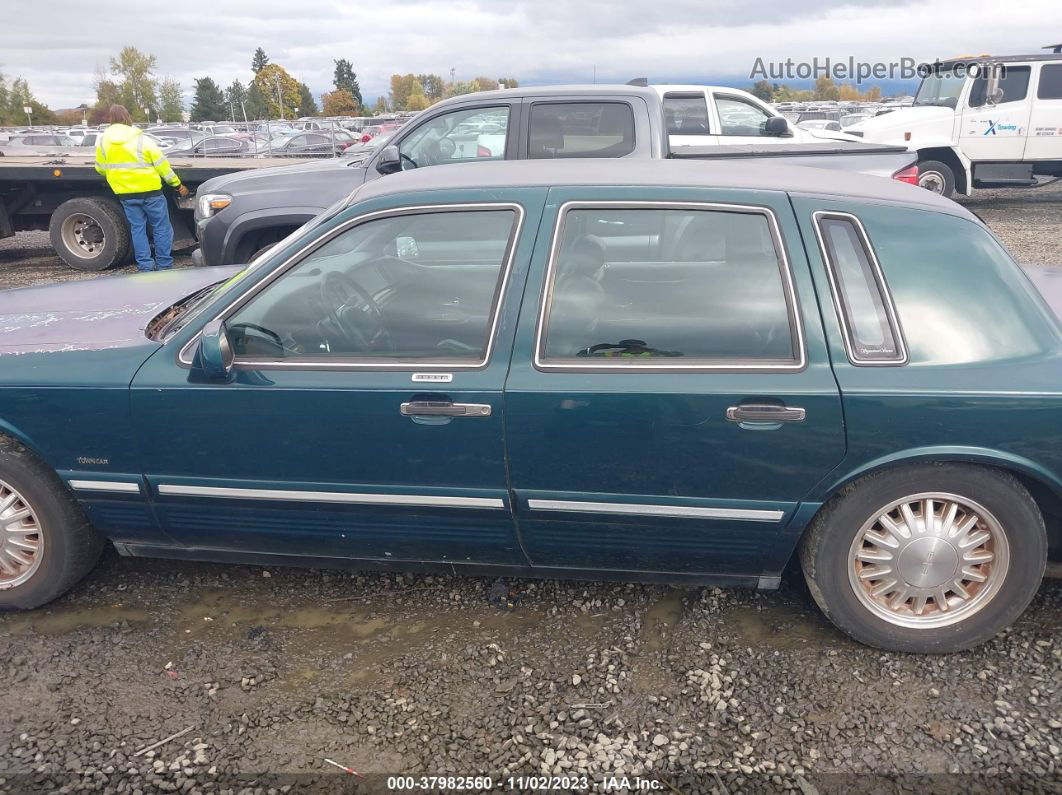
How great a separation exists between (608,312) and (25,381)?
204 centimetres

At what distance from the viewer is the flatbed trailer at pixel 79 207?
9.16 m

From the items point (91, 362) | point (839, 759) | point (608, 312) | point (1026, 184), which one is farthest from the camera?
point (1026, 184)

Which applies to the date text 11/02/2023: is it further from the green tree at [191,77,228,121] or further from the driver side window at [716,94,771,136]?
the green tree at [191,77,228,121]

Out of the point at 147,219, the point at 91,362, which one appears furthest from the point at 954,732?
the point at 147,219

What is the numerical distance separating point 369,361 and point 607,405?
2.69 feet

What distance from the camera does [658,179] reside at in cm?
283

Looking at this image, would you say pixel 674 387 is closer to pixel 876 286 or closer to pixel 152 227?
pixel 876 286

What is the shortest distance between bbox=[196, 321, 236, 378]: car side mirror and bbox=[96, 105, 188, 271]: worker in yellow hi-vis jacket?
6761mm

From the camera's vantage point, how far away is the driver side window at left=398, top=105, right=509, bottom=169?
248 inches

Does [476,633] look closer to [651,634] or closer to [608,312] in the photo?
[651,634]

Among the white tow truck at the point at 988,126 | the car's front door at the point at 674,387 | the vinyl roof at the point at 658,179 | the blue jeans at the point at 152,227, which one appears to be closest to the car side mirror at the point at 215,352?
the vinyl roof at the point at 658,179

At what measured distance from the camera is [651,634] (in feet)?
9.59

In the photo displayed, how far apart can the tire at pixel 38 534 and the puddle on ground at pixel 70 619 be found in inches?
2.2

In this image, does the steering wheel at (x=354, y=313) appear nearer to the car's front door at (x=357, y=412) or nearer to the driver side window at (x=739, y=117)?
the car's front door at (x=357, y=412)
